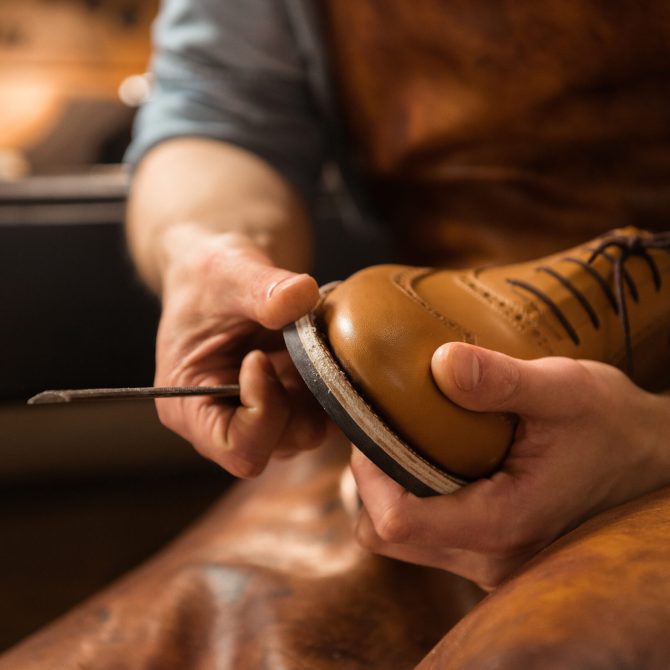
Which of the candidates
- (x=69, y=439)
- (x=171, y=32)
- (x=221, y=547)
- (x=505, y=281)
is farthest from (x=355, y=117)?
(x=69, y=439)

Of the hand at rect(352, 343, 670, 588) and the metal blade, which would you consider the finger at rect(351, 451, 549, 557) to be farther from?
the metal blade

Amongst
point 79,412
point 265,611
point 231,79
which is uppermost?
point 231,79

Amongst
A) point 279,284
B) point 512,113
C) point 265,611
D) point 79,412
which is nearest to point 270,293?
point 279,284

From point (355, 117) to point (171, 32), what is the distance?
231 mm

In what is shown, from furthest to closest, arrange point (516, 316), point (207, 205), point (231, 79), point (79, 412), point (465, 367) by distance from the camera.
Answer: point (79, 412)
point (231, 79)
point (207, 205)
point (516, 316)
point (465, 367)

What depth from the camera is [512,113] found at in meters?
0.74

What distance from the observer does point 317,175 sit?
931 mm

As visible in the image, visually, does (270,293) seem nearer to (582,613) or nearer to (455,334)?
(455,334)

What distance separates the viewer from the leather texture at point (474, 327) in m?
0.41

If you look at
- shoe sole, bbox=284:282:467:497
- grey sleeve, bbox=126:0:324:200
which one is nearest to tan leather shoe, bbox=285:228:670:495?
shoe sole, bbox=284:282:467:497

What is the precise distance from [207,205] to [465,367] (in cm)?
37

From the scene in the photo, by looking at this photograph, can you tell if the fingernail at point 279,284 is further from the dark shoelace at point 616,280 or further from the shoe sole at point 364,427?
the dark shoelace at point 616,280

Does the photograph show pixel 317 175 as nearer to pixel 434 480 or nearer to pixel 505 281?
→ pixel 505 281

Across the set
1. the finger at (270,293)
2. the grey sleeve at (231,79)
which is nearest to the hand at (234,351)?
the finger at (270,293)
